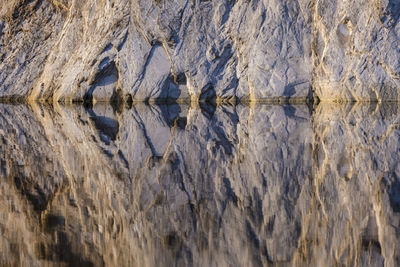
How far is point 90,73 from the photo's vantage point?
947 inches

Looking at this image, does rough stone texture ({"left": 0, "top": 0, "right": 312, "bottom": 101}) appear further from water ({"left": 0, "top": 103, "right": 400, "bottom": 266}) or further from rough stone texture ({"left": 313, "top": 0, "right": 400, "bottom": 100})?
water ({"left": 0, "top": 103, "right": 400, "bottom": 266})

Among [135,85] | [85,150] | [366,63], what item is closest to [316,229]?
[85,150]

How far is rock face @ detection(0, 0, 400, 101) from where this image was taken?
70.0ft

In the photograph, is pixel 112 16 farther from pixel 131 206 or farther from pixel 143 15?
pixel 131 206

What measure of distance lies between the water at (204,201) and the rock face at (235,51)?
39.8ft

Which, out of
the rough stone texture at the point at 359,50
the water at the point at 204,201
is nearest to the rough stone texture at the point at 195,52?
the rough stone texture at the point at 359,50

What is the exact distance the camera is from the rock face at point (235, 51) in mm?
21344

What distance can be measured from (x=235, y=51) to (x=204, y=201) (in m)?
19.0

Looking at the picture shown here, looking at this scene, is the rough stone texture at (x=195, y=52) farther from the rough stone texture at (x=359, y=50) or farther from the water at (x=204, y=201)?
the water at (x=204, y=201)

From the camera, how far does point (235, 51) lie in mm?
23844

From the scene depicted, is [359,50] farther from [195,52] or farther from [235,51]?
[195,52]

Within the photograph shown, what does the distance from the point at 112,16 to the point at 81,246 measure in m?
21.7

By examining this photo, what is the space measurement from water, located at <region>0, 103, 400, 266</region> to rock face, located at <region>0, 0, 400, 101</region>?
12145mm

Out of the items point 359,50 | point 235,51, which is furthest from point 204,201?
point 235,51
